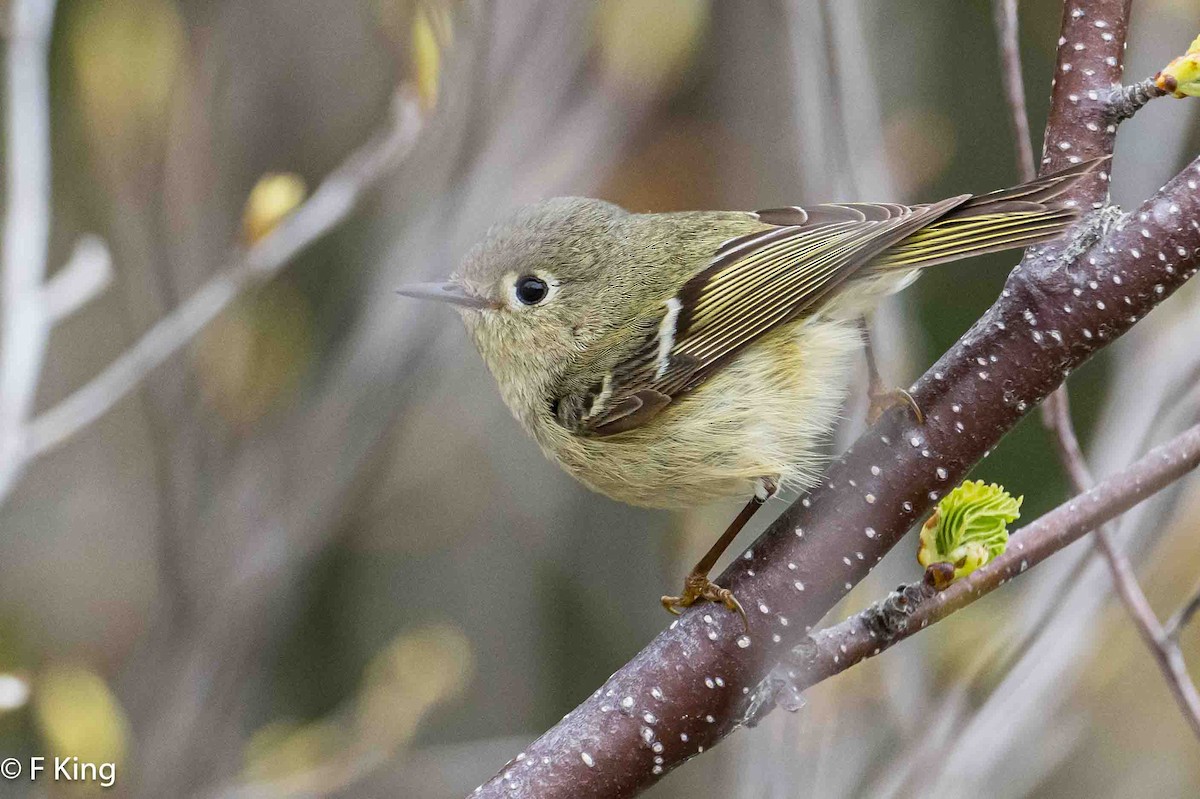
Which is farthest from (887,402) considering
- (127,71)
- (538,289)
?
(127,71)

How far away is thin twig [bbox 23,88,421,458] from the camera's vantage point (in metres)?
2.01

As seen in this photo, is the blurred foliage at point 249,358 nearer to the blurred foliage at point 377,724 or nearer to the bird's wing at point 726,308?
the blurred foliage at point 377,724

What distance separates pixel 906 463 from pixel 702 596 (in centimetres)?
32

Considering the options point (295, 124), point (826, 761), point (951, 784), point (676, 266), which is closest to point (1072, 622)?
point (951, 784)

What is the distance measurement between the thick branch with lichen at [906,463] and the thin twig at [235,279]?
38.4 inches

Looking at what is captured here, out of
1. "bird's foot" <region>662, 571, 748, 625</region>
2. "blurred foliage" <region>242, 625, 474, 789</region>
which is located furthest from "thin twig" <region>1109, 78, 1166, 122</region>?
"blurred foliage" <region>242, 625, 474, 789</region>

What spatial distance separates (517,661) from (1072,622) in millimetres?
1623

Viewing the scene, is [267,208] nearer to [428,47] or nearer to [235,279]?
[235,279]

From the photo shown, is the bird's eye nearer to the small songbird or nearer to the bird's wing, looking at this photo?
the small songbird

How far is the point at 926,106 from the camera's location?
381 cm

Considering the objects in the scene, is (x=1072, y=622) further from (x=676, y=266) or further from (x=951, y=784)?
(x=676, y=266)

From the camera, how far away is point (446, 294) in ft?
7.11

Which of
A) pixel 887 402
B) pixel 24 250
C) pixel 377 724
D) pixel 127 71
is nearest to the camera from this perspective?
pixel 887 402

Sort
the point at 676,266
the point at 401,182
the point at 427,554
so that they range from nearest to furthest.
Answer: the point at 676,266
the point at 401,182
the point at 427,554
